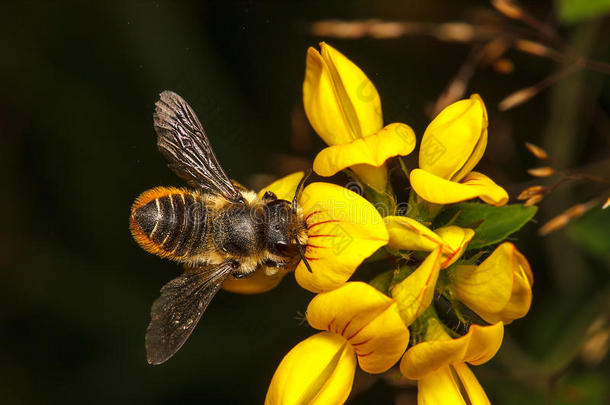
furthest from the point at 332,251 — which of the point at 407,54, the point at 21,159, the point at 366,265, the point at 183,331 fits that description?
the point at 21,159

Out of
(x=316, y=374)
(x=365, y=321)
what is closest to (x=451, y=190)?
(x=365, y=321)

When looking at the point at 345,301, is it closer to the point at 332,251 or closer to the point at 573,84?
the point at 332,251

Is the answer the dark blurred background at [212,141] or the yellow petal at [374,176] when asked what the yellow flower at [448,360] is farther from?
the dark blurred background at [212,141]

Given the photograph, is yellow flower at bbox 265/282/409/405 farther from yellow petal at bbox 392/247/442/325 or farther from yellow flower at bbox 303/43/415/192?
yellow flower at bbox 303/43/415/192

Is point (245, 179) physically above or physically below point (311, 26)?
below

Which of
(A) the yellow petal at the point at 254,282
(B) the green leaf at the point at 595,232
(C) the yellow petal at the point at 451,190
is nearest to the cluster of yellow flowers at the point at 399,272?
(C) the yellow petal at the point at 451,190

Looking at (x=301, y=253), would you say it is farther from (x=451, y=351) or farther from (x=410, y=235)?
(x=451, y=351)
